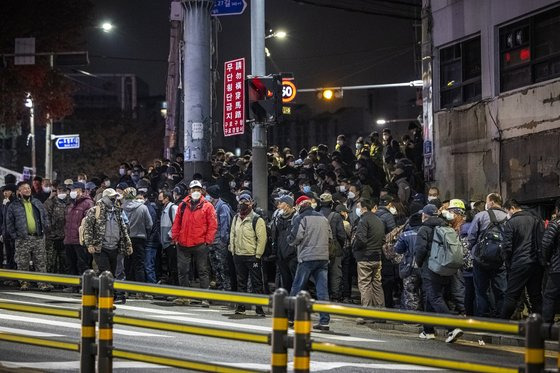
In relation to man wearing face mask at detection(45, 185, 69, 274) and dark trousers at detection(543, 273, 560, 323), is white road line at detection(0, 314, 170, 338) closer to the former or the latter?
dark trousers at detection(543, 273, 560, 323)

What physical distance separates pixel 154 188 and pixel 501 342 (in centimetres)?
1288

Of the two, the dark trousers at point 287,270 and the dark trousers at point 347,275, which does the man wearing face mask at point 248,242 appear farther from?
the dark trousers at point 347,275

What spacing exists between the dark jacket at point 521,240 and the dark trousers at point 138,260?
7848 millimetres

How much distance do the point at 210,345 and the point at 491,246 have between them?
16.2 ft

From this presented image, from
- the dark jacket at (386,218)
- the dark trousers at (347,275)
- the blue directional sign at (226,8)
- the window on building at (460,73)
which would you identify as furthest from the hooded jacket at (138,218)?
the window on building at (460,73)

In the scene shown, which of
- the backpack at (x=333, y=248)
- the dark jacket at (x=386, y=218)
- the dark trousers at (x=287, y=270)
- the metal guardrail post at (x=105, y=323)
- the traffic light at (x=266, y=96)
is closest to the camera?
the metal guardrail post at (x=105, y=323)

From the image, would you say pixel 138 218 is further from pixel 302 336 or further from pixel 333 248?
pixel 302 336

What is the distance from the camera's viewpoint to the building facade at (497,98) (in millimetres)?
20797

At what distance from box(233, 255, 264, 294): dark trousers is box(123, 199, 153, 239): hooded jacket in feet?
9.98

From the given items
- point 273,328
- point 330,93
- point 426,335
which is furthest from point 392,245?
point 330,93

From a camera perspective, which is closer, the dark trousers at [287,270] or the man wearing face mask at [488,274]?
the man wearing face mask at [488,274]

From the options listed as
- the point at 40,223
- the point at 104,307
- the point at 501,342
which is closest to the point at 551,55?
the point at 501,342

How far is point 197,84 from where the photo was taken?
23.5 m

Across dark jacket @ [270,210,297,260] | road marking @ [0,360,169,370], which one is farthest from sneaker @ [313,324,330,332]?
road marking @ [0,360,169,370]
